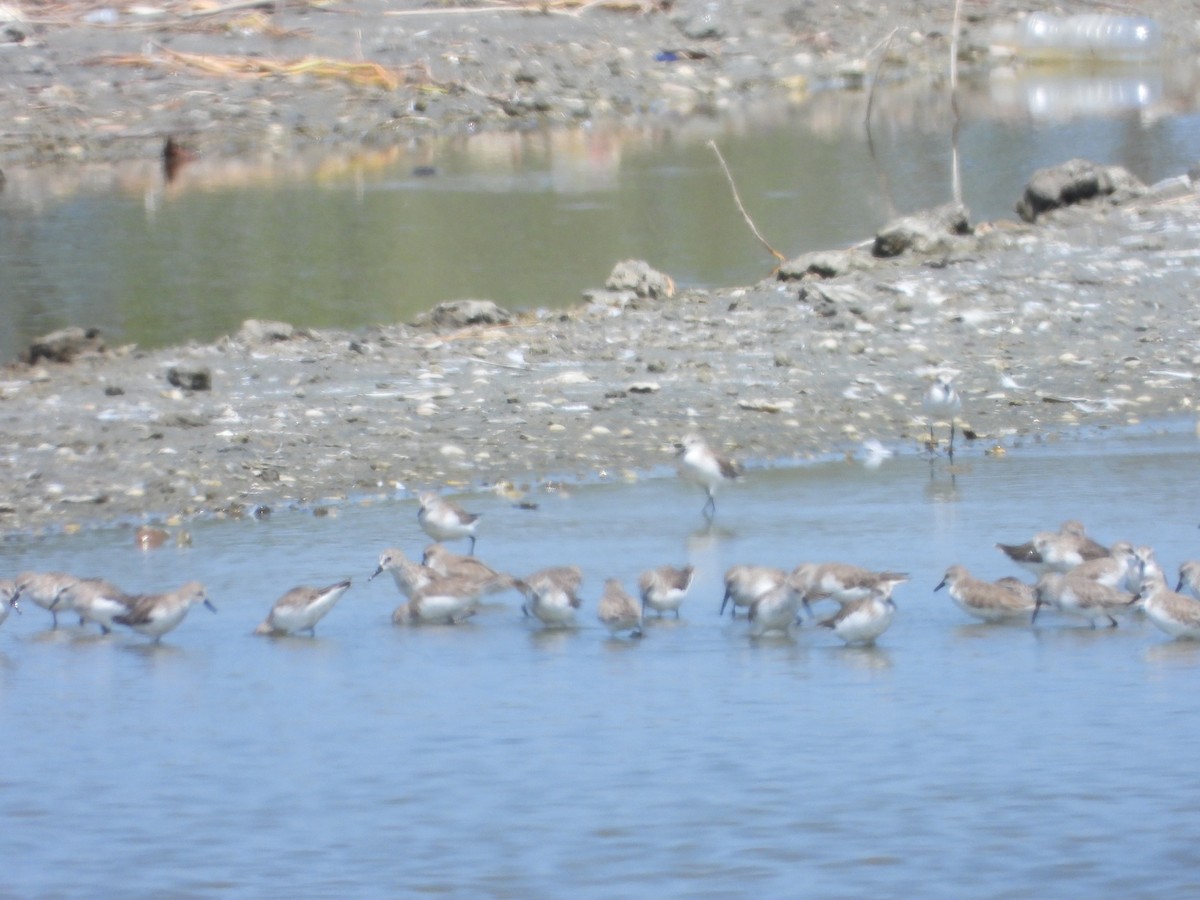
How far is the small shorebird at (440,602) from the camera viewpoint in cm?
959

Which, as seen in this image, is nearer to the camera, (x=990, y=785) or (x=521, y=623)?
(x=990, y=785)

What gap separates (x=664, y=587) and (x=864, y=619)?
985 mm

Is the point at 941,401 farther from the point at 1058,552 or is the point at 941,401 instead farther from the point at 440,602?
the point at 440,602

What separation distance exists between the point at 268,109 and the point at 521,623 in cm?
2436

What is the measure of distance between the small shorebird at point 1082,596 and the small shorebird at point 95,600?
4.19 m

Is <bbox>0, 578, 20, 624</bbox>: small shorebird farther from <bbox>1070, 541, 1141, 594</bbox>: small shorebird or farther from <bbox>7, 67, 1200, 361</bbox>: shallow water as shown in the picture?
<bbox>7, 67, 1200, 361</bbox>: shallow water

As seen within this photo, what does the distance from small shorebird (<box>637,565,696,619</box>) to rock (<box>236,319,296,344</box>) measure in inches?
258

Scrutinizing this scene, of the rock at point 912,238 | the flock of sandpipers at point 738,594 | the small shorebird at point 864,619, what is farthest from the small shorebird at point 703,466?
the rock at point 912,238

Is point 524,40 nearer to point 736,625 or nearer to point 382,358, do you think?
point 382,358

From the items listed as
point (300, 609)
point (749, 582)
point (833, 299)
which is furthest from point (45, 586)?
point (833, 299)

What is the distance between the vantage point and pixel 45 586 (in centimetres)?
968

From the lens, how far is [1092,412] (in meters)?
13.7

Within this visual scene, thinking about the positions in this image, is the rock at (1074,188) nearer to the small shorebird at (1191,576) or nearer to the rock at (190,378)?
the rock at (190,378)

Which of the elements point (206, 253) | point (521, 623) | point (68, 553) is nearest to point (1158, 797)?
point (521, 623)
